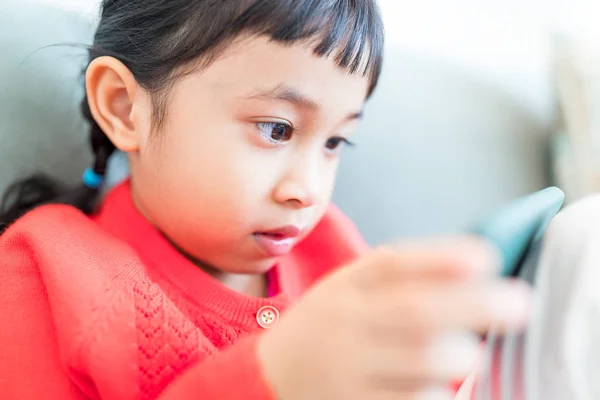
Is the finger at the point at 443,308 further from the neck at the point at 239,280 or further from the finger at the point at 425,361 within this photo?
the neck at the point at 239,280

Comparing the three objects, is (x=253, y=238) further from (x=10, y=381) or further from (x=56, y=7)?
(x=56, y=7)

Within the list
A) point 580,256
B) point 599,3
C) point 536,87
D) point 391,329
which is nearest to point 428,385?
point 391,329

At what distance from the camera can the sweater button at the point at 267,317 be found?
0.57 m

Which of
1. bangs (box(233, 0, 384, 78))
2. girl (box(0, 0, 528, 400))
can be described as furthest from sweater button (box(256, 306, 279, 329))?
bangs (box(233, 0, 384, 78))

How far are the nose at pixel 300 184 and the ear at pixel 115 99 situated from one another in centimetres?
16

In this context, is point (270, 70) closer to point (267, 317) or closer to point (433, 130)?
point (267, 317)

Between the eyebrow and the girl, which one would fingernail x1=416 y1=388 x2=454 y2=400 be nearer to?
the girl

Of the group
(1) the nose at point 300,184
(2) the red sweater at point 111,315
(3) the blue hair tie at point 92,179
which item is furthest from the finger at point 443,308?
(3) the blue hair tie at point 92,179

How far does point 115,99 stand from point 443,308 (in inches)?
17.9

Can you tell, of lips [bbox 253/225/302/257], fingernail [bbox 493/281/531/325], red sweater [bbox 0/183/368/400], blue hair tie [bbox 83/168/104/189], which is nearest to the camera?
fingernail [bbox 493/281/531/325]

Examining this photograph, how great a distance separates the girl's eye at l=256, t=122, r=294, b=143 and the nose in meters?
0.02

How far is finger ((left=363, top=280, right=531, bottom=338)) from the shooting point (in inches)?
9.6

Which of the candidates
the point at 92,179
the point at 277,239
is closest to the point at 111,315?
the point at 277,239

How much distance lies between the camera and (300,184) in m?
0.53
